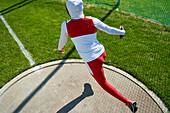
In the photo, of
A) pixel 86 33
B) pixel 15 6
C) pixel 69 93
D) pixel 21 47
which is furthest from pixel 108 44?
pixel 15 6

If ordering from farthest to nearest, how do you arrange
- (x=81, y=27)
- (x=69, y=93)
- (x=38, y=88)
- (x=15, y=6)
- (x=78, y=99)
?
1. (x=15, y=6)
2. (x=38, y=88)
3. (x=69, y=93)
4. (x=78, y=99)
5. (x=81, y=27)

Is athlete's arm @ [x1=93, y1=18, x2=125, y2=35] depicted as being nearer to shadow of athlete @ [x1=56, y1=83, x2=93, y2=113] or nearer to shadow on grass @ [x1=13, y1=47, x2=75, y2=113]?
shadow of athlete @ [x1=56, y1=83, x2=93, y2=113]

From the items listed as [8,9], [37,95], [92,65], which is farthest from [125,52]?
[8,9]

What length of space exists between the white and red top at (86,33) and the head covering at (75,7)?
0.27ft

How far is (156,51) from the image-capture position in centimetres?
471

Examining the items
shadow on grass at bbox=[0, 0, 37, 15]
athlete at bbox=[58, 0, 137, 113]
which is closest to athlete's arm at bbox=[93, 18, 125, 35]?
athlete at bbox=[58, 0, 137, 113]

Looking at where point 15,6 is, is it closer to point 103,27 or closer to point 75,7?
point 75,7

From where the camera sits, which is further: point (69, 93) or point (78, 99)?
point (69, 93)

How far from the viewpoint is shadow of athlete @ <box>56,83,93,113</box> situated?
3.32 meters

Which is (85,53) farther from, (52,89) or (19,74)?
(19,74)

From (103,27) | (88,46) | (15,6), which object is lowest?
(88,46)

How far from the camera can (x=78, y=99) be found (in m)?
3.49

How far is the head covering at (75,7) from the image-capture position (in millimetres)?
2273

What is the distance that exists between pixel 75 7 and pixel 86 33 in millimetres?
454
